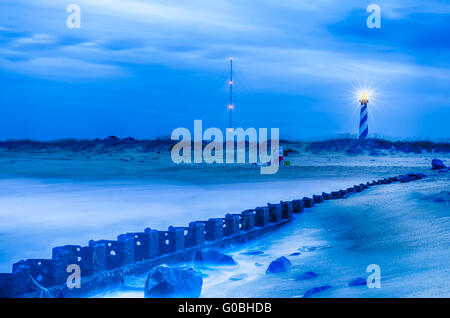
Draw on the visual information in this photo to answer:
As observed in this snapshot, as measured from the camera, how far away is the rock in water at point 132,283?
5511 mm

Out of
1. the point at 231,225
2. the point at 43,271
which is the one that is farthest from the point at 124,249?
the point at 231,225

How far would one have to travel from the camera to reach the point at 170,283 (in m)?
4.88

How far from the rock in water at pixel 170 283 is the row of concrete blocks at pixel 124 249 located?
80 centimetres

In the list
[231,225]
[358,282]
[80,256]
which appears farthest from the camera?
[231,225]

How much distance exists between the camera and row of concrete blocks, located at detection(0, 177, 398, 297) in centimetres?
465

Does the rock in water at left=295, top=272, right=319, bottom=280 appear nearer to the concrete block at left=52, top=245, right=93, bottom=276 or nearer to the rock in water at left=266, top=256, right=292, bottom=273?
the rock in water at left=266, top=256, right=292, bottom=273

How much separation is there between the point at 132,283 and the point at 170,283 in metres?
0.86

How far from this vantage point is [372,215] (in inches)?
364

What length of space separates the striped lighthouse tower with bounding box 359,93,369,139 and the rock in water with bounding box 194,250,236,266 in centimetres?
5325

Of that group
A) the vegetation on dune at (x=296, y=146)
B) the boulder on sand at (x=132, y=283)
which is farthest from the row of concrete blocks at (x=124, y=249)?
the vegetation on dune at (x=296, y=146)

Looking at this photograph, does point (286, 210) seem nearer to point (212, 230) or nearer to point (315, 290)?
point (212, 230)
